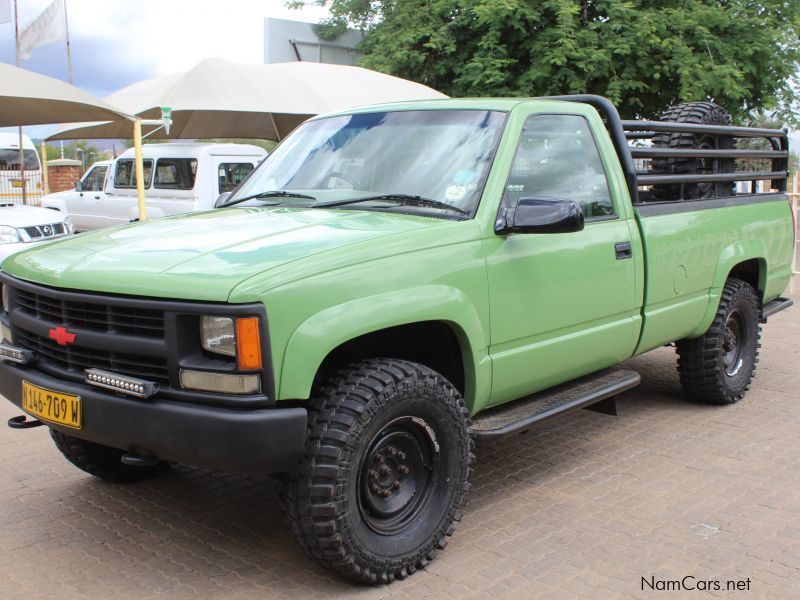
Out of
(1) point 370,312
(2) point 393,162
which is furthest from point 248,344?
(2) point 393,162

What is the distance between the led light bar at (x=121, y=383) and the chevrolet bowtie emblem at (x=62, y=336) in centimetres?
18

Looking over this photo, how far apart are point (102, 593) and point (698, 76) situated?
14.9 metres

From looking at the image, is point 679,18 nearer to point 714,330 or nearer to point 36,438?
point 714,330

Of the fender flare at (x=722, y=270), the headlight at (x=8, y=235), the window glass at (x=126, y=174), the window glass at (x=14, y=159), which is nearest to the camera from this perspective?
the fender flare at (x=722, y=270)

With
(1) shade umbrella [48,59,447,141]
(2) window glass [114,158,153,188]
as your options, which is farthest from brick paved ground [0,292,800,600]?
(2) window glass [114,158,153,188]

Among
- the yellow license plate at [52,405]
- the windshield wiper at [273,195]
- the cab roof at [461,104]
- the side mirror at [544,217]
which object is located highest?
the cab roof at [461,104]

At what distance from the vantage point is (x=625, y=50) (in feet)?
51.7

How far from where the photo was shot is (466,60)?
17.7m

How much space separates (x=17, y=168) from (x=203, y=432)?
904 inches

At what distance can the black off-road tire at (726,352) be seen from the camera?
5.80 meters

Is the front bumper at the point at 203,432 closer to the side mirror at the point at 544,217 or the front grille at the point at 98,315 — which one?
the front grille at the point at 98,315

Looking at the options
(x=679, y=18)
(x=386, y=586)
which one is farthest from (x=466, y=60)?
(x=386, y=586)

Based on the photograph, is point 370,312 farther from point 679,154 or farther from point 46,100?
point 46,100

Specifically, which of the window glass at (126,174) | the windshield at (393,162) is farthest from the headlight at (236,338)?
the window glass at (126,174)
